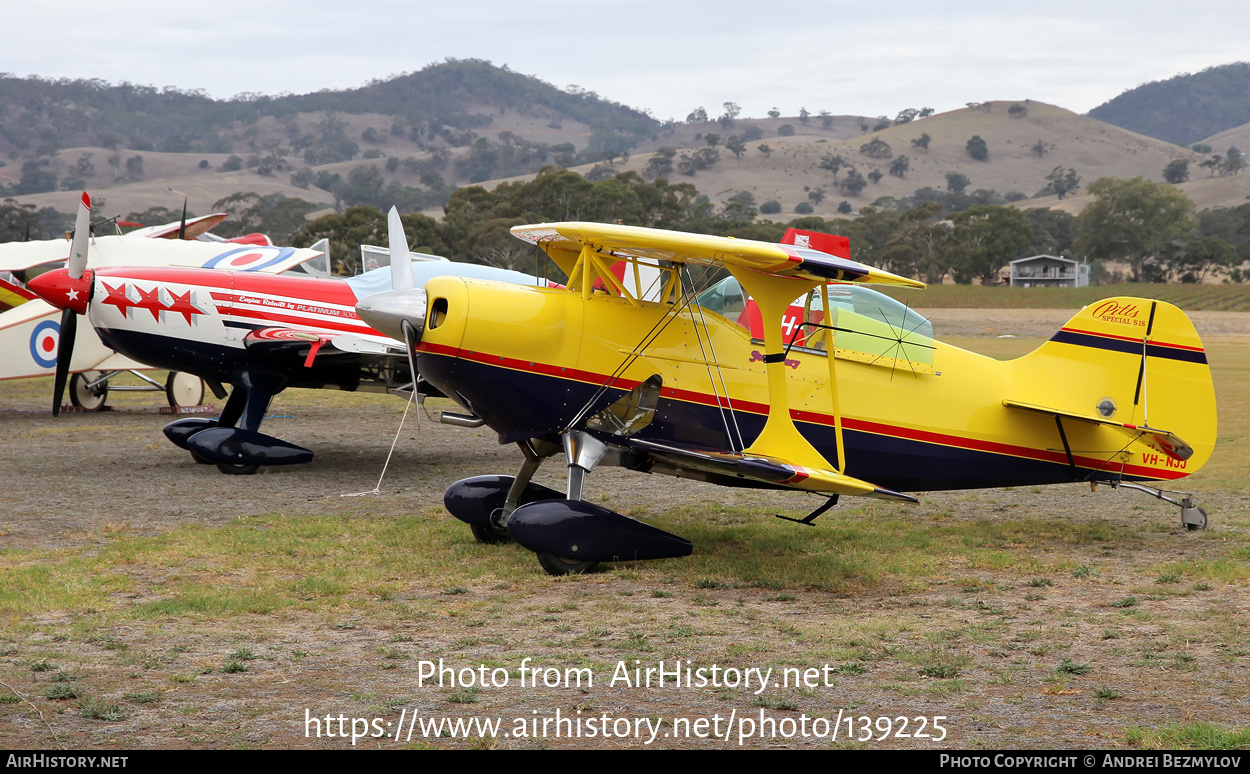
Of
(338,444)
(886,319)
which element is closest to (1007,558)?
(886,319)

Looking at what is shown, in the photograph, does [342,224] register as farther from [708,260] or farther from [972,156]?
[972,156]

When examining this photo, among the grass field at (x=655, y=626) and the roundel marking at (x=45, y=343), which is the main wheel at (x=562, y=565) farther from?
the roundel marking at (x=45, y=343)

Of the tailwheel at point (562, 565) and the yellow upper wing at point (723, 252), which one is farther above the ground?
the yellow upper wing at point (723, 252)

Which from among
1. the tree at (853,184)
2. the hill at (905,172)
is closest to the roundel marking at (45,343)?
the hill at (905,172)

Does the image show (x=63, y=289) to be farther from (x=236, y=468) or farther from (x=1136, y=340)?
(x=1136, y=340)

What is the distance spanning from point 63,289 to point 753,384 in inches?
335

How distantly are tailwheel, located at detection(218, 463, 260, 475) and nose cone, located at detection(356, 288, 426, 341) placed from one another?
5.26m

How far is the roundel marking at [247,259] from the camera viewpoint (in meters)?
16.1

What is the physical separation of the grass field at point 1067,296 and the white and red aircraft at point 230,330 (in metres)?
52.6

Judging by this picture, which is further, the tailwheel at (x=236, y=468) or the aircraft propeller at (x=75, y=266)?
the aircraft propeller at (x=75, y=266)

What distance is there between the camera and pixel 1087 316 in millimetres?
9102

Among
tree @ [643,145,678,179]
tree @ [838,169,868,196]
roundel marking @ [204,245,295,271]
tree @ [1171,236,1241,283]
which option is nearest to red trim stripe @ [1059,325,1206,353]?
roundel marking @ [204,245,295,271]

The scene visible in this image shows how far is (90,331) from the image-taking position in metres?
16.5

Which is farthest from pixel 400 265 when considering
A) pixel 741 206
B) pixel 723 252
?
pixel 741 206
